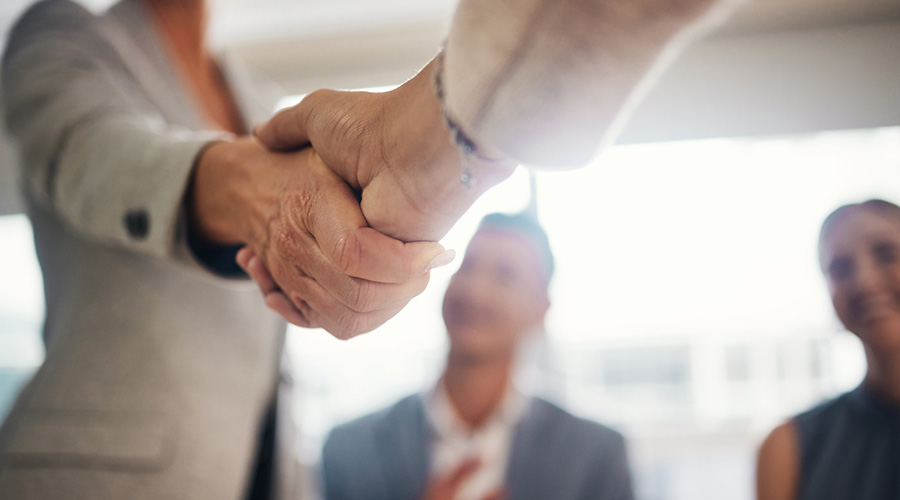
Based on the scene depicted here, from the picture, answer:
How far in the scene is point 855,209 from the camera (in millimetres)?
398

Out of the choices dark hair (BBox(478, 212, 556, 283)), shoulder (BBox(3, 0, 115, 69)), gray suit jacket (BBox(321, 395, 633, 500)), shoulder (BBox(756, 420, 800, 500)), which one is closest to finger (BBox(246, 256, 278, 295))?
shoulder (BBox(3, 0, 115, 69))

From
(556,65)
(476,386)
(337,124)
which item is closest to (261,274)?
(337,124)

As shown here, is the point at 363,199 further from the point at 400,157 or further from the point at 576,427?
the point at 576,427

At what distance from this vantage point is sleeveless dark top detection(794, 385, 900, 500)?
34cm

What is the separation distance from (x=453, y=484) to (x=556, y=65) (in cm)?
75

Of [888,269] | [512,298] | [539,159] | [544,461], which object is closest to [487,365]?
[512,298]

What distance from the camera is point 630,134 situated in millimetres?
480

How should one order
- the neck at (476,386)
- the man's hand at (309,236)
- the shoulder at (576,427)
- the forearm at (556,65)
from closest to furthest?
the forearm at (556,65) → the man's hand at (309,236) → the shoulder at (576,427) → the neck at (476,386)

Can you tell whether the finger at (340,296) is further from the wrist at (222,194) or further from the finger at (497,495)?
the finger at (497,495)

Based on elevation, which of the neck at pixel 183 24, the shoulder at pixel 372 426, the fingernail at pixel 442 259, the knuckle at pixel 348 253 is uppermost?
the neck at pixel 183 24

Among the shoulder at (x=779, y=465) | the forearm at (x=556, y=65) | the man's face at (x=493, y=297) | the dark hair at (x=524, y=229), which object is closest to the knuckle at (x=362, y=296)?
the forearm at (x=556, y=65)

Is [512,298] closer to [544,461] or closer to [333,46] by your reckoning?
[544,461]

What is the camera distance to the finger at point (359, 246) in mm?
269

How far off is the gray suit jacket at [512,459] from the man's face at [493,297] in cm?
18
